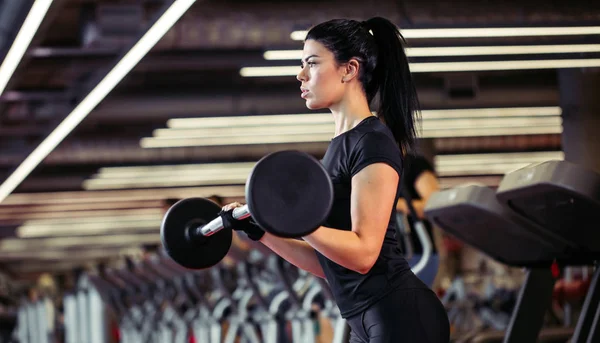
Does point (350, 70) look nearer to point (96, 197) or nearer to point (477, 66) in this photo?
point (477, 66)

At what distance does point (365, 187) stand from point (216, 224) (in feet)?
1.00

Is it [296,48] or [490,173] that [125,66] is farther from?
[490,173]

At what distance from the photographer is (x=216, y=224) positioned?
1.89 metres

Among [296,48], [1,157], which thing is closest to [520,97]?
[296,48]

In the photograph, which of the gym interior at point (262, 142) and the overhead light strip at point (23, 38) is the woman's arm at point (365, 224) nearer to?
the gym interior at point (262, 142)

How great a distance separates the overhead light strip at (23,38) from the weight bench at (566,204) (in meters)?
2.54

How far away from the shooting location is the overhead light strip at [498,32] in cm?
568

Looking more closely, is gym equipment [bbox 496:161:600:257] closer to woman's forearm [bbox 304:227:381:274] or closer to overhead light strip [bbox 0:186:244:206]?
woman's forearm [bbox 304:227:381:274]

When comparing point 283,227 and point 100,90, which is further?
point 100,90

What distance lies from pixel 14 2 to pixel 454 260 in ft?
69.1

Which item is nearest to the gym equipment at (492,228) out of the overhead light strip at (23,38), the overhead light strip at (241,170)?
the overhead light strip at (23,38)

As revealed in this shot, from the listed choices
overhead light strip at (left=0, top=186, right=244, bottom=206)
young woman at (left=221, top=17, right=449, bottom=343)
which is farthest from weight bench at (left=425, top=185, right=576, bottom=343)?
overhead light strip at (left=0, top=186, right=244, bottom=206)

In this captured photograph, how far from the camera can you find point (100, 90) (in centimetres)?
706

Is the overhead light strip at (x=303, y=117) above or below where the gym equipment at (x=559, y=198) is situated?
above
